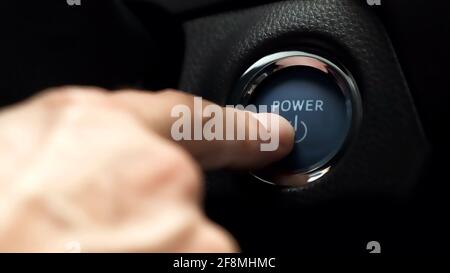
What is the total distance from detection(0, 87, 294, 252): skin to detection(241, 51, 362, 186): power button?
0.29 meters

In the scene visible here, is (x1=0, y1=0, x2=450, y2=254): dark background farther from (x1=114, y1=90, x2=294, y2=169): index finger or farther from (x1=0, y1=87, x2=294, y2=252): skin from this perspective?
(x1=0, y1=87, x2=294, y2=252): skin

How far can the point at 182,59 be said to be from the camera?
0.62 metres

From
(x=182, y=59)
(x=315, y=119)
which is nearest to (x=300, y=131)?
(x=315, y=119)

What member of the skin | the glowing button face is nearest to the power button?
the glowing button face

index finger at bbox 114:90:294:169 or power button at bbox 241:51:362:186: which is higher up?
power button at bbox 241:51:362:186

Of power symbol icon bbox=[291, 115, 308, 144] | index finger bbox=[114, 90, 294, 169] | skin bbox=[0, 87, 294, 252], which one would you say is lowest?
skin bbox=[0, 87, 294, 252]

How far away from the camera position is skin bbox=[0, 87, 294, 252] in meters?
0.23

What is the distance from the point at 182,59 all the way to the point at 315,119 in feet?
0.51

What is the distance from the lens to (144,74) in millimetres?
617

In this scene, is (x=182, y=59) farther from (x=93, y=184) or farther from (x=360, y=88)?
(x=93, y=184)

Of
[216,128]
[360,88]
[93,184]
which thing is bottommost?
[93,184]
